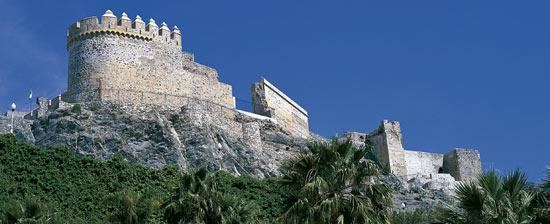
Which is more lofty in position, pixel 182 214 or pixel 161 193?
pixel 161 193

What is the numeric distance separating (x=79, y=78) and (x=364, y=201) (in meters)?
33.6

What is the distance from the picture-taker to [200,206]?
29969mm

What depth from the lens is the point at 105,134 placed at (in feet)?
167

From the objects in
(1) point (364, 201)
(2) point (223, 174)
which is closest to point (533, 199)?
(1) point (364, 201)

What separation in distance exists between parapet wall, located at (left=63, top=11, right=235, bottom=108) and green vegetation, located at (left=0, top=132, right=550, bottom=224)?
10372 mm

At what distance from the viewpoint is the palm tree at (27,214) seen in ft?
96.1

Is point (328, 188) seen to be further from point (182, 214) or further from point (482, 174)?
point (182, 214)

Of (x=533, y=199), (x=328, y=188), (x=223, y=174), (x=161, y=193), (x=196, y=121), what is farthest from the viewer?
(x=196, y=121)

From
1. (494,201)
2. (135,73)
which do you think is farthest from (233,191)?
(494,201)

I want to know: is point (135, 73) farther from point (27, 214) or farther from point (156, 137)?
point (27, 214)

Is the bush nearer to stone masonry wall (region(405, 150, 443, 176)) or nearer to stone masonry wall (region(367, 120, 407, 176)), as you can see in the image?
stone masonry wall (region(367, 120, 407, 176))

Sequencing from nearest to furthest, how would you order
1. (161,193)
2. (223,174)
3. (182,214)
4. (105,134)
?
1. (182,214)
2. (161,193)
3. (223,174)
4. (105,134)

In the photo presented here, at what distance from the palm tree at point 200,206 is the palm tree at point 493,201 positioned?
8187mm

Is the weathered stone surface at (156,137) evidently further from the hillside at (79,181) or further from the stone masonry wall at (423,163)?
the stone masonry wall at (423,163)
